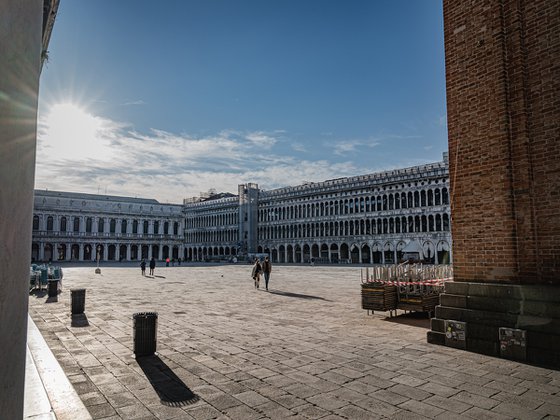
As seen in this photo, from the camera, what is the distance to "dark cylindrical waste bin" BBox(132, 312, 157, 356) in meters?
6.54

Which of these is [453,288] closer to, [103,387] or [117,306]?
[103,387]

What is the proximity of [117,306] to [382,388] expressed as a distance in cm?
999

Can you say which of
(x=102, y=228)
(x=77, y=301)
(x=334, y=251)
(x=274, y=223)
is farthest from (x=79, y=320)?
(x=102, y=228)

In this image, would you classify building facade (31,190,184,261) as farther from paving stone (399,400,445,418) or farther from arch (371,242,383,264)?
paving stone (399,400,445,418)

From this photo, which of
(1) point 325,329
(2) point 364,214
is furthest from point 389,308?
(2) point 364,214

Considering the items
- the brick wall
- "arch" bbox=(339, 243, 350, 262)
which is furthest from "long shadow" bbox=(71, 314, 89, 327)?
"arch" bbox=(339, 243, 350, 262)

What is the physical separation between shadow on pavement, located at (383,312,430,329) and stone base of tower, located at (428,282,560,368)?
2.00 m

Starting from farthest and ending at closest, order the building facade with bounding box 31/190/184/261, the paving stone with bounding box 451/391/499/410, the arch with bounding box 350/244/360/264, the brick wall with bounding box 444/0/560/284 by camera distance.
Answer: the building facade with bounding box 31/190/184/261 < the arch with bounding box 350/244/360/264 < the brick wall with bounding box 444/0/560/284 < the paving stone with bounding box 451/391/499/410

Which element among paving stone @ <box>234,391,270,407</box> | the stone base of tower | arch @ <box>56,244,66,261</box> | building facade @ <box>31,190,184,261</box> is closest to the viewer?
paving stone @ <box>234,391,270,407</box>

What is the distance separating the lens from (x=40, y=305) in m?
13.0

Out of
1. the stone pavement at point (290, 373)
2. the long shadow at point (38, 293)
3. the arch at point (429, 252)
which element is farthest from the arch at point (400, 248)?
the stone pavement at point (290, 373)

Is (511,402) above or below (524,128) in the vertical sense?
below

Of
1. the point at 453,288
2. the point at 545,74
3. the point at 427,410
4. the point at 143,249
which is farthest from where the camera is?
the point at 143,249

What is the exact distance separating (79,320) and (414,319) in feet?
28.6
